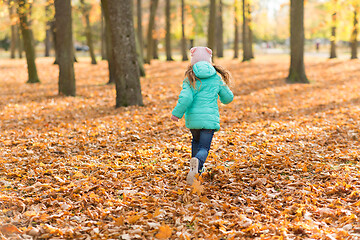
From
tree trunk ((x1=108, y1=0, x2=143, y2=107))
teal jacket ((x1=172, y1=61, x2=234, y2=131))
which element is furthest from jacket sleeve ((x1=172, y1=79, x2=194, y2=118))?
tree trunk ((x1=108, y1=0, x2=143, y2=107))

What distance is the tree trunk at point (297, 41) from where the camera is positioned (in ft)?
42.9

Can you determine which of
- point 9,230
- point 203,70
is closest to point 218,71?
point 203,70

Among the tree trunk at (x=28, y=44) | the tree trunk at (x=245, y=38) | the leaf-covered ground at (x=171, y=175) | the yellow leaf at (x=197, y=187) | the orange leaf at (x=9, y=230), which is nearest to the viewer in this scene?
the orange leaf at (x=9, y=230)

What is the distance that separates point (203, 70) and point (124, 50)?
5210 mm

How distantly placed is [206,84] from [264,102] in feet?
21.1

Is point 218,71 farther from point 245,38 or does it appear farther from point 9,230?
point 245,38

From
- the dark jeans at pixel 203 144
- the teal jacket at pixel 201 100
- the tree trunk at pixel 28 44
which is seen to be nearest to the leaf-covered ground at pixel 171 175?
the dark jeans at pixel 203 144

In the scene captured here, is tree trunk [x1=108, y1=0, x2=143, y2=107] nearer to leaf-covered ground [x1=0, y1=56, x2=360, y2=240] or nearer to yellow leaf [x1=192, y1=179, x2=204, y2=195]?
leaf-covered ground [x1=0, y1=56, x2=360, y2=240]

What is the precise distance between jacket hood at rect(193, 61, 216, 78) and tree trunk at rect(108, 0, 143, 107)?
5056mm

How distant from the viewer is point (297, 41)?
1351cm

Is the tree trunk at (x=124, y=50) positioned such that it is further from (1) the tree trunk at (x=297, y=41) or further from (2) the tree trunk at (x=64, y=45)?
(1) the tree trunk at (x=297, y=41)

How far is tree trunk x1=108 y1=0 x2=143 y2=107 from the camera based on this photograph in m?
Result: 8.86

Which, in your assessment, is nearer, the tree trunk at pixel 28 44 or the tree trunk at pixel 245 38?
the tree trunk at pixel 28 44

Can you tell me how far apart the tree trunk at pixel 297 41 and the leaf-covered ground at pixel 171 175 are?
16.1ft
